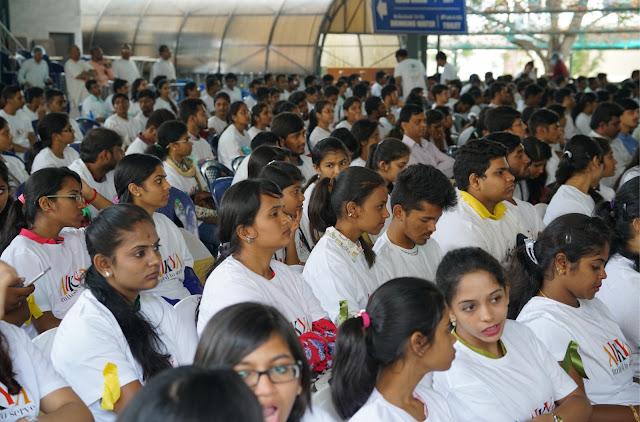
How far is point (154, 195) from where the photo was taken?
11.6 feet

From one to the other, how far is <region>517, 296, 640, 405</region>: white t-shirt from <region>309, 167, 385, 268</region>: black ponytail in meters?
0.77

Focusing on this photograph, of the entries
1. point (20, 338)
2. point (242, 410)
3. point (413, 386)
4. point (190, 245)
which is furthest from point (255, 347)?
point (190, 245)

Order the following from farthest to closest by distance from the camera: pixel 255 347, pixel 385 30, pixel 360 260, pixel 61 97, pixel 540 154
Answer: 1. pixel 385 30
2. pixel 61 97
3. pixel 540 154
4. pixel 360 260
5. pixel 255 347

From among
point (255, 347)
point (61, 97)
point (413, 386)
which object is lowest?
point (413, 386)

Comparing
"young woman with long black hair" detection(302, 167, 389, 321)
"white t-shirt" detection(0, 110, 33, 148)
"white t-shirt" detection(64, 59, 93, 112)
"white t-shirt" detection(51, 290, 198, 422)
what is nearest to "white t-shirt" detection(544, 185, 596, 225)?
"young woman with long black hair" detection(302, 167, 389, 321)

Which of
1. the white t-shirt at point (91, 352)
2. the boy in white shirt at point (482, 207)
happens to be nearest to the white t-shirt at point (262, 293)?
the white t-shirt at point (91, 352)

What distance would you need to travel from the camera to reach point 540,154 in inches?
194

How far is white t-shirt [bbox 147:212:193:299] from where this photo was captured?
3262 millimetres

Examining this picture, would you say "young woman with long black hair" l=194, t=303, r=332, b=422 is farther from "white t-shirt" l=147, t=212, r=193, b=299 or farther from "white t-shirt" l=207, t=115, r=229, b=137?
"white t-shirt" l=207, t=115, r=229, b=137

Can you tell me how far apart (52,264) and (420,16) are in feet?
34.9

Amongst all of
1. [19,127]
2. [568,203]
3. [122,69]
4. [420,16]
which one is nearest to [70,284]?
[568,203]

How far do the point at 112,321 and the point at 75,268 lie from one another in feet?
3.37

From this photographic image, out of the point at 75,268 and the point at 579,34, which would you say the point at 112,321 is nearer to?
the point at 75,268

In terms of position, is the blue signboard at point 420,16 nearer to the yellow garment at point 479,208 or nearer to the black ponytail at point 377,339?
the yellow garment at point 479,208
